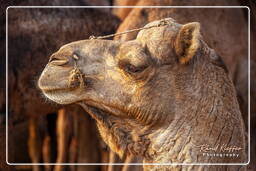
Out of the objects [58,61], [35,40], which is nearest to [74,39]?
[35,40]

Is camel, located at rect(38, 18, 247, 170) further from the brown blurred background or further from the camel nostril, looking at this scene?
the brown blurred background

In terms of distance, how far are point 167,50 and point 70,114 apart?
2.55 metres

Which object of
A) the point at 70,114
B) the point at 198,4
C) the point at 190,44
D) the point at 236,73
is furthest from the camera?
the point at 70,114

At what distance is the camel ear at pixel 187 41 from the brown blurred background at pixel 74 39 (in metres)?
0.61

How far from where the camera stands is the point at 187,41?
2.08 metres

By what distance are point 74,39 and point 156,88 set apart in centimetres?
148

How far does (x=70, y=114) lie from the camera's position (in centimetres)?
460

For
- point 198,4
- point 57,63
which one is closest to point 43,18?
point 198,4

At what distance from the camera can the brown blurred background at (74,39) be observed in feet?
9.94

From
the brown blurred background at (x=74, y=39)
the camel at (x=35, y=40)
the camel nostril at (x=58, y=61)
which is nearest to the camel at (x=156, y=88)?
the camel nostril at (x=58, y=61)

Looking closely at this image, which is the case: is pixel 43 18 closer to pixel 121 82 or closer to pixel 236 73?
pixel 236 73

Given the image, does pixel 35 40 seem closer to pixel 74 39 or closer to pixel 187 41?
pixel 74 39

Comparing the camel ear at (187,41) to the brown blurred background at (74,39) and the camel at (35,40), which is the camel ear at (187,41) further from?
the camel at (35,40)

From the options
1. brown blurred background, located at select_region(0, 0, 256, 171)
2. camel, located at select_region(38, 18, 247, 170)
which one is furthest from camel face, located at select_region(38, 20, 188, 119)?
brown blurred background, located at select_region(0, 0, 256, 171)
